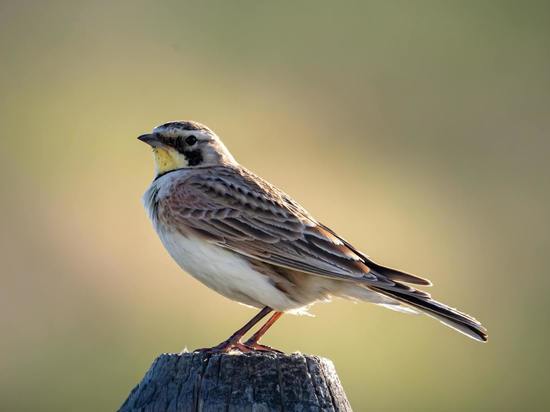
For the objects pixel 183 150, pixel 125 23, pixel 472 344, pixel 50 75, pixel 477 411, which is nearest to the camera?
pixel 183 150

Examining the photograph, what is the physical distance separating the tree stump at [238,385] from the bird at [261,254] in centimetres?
125

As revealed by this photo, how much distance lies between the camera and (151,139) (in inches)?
313

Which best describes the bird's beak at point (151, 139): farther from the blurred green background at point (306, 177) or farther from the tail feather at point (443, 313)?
the blurred green background at point (306, 177)

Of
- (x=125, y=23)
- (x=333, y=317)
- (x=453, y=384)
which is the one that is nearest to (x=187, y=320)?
(x=333, y=317)

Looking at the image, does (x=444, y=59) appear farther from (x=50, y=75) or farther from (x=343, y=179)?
(x=50, y=75)

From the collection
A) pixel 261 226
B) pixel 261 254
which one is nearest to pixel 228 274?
pixel 261 254

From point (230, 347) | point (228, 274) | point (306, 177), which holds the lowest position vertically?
point (230, 347)

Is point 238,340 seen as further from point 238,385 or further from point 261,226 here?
point 238,385

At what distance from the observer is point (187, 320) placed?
1561 centimetres

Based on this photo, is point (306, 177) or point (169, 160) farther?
point (306, 177)

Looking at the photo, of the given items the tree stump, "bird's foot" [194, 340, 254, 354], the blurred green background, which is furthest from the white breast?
the blurred green background

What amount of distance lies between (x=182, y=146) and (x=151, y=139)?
0.25 meters

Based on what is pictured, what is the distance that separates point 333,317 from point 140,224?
337 cm

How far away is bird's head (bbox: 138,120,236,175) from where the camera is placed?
8008mm
